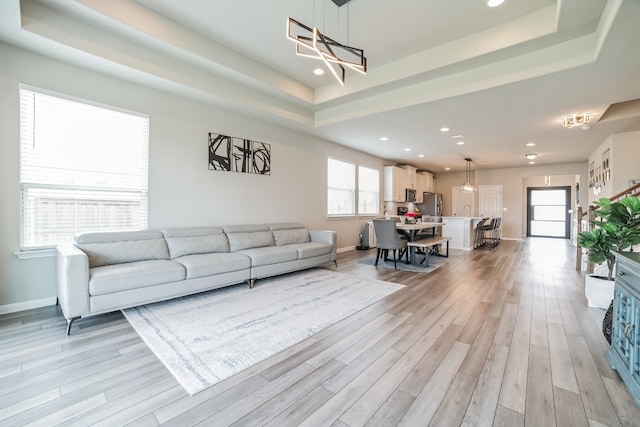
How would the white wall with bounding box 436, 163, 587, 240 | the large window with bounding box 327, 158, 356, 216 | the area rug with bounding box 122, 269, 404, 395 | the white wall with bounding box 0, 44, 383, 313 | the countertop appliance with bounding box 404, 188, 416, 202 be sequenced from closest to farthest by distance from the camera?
1. the area rug with bounding box 122, 269, 404, 395
2. the white wall with bounding box 0, 44, 383, 313
3. the large window with bounding box 327, 158, 356, 216
4. the white wall with bounding box 436, 163, 587, 240
5. the countertop appliance with bounding box 404, 188, 416, 202

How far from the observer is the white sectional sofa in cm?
266

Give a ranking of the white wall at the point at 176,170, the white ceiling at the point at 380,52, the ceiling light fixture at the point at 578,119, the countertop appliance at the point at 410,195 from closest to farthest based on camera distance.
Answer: the white ceiling at the point at 380,52 < the white wall at the point at 176,170 < the ceiling light fixture at the point at 578,119 < the countertop appliance at the point at 410,195

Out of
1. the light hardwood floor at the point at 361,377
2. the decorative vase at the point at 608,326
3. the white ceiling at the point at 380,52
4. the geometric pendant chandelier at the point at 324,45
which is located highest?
the white ceiling at the point at 380,52

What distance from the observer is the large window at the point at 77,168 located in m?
3.07

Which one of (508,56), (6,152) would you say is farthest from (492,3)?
(6,152)

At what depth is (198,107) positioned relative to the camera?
4.35m

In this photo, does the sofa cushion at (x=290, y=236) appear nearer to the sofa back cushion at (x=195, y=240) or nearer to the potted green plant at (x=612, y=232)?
the sofa back cushion at (x=195, y=240)

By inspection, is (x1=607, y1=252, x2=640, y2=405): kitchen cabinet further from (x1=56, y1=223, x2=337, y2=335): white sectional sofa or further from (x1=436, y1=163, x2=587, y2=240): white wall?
(x1=436, y1=163, x2=587, y2=240): white wall

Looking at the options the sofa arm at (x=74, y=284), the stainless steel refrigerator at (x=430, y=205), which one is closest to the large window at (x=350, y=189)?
the stainless steel refrigerator at (x=430, y=205)

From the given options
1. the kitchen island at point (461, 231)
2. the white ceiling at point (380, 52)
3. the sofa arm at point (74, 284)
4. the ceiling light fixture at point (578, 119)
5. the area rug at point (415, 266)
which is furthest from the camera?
the kitchen island at point (461, 231)

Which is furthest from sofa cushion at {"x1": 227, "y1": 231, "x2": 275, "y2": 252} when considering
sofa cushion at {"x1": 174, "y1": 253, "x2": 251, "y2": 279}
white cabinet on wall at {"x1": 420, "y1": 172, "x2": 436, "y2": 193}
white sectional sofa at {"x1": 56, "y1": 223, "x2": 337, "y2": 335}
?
white cabinet on wall at {"x1": 420, "y1": 172, "x2": 436, "y2": 193}

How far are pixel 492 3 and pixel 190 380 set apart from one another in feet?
14.2

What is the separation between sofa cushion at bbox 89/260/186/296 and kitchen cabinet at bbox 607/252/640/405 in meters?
3.93

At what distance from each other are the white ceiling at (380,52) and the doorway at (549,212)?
7897mm
